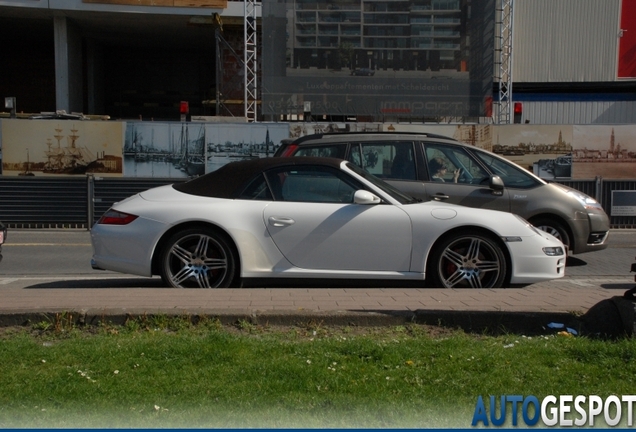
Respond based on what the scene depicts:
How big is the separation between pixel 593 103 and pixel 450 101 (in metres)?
7.19

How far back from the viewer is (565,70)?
27891 mm

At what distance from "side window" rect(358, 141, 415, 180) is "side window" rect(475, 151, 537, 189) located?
965 millimetres

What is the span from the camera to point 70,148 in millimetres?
16672

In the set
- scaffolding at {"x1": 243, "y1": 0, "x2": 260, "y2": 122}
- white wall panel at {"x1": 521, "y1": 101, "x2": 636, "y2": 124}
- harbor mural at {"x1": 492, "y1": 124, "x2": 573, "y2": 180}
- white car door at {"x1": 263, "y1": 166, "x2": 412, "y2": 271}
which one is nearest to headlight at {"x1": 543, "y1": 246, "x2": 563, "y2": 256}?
white car door at {"x1": 263, "y1": 166, "x2": 412, "y2": 271}

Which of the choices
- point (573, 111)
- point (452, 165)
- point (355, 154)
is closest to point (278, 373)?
point (355, 154)

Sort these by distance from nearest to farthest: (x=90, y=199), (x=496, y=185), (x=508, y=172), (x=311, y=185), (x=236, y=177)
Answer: (x=311, y=185), (x=236, y=177), (x=496, y=185), (x=508, y=172), (x=90, y=199)

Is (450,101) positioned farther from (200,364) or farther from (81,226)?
(200,364)

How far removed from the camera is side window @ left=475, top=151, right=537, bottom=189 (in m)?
10.1

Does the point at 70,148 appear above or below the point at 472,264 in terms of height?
above

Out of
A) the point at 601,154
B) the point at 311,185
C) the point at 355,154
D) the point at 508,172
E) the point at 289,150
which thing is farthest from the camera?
the point at 601,154

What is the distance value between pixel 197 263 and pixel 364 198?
5.59 ft

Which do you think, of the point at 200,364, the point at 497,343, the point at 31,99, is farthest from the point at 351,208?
the point at 31,99

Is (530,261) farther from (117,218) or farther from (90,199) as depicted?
(90,199)

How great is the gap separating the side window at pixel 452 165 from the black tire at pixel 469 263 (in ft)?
8.67
